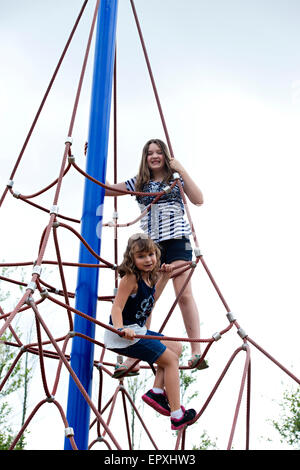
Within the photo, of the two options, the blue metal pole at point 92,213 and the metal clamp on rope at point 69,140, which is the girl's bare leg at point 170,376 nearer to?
the blue metal pole at point 92,213

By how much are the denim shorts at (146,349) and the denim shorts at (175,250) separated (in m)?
0.57

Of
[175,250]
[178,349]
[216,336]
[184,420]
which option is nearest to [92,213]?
[175,250]

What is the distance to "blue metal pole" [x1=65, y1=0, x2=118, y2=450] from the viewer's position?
7.67 feet

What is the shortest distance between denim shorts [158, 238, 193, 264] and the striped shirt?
3 cm

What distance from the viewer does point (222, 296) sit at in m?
2.21

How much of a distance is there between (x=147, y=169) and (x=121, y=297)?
1.00 m

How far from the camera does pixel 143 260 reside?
2209 millimetres

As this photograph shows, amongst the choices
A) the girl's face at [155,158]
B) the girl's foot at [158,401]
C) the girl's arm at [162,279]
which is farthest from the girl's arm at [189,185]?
the girl's foot at [158,401]

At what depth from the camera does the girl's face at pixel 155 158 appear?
9.48 ft
